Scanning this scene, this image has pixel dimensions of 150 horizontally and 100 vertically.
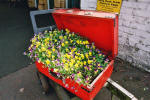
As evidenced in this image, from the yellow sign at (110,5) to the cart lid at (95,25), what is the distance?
107 cm

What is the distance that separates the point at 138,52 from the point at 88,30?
1.48 m

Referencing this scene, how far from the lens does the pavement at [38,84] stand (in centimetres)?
238

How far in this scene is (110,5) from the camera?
2736 mm

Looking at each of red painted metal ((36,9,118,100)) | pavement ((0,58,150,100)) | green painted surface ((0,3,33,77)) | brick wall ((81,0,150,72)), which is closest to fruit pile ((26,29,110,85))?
red painted metal ((36,9,118,100))


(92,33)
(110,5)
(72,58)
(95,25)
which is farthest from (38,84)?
(110,5)

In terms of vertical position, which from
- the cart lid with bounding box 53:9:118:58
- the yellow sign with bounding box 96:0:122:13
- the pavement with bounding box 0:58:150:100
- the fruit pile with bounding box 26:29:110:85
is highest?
the yellow sign with bounding box 96:0:122:13

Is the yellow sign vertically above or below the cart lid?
above

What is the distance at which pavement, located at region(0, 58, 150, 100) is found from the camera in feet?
7.80

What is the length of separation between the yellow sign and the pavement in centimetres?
131

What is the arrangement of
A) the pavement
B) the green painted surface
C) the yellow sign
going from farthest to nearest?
the green painted surface
the yellow sign
the pavement

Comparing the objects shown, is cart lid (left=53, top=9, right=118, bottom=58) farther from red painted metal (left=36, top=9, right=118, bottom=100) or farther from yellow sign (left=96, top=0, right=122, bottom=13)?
yellow sign (left=96, top=0, right=122, bottom=13)

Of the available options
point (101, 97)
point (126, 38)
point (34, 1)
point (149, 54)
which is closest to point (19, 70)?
point (101, 97)

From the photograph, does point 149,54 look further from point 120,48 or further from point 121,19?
point 121,19

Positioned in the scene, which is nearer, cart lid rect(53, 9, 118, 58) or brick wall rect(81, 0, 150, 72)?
cart lid rect(53, 9, 118, 58)
